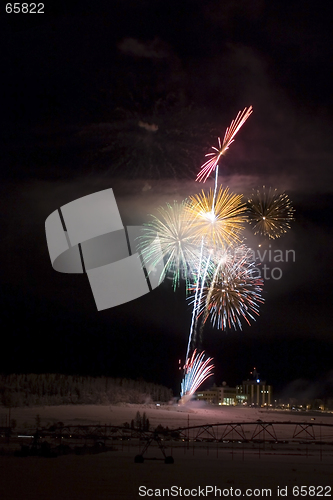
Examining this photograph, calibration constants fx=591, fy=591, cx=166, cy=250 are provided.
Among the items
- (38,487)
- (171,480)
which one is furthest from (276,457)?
(38,487)

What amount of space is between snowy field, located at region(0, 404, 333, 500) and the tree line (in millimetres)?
35876

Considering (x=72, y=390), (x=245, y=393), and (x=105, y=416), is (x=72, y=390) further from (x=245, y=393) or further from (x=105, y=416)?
(x=245, y=393)

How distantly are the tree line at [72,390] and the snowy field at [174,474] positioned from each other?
35876 mm

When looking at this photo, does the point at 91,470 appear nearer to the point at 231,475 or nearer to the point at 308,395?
the point at 231,475

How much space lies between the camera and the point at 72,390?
73938mm

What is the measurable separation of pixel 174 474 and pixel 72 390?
5572 centimetres

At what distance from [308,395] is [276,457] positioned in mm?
90598

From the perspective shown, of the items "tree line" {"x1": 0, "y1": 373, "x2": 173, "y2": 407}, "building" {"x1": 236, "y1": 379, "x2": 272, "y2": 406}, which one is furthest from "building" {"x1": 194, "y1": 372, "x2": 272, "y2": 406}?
"tree line" {"x1": 0, "y1": 373, "x2": 173, "y2": 407}

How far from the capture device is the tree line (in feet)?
213

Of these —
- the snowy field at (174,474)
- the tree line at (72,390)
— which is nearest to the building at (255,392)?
the tree line at (72,390)

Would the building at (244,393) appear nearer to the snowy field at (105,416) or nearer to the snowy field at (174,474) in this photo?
the snowy field at (105,416)

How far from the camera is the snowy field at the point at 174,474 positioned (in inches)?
647

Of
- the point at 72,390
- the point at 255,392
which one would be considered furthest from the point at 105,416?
the point at 255,392

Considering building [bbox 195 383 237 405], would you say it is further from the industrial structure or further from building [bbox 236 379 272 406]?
building [bbox 236 379 272 406]
